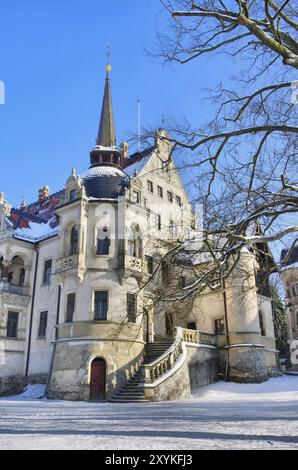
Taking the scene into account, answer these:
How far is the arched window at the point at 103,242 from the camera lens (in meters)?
26.9

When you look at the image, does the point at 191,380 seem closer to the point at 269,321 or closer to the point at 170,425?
the point at 269,321

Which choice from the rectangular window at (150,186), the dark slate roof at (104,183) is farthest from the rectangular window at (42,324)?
the rectangular window at (150,186)

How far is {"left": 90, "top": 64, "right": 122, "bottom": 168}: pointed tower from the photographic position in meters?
31.8

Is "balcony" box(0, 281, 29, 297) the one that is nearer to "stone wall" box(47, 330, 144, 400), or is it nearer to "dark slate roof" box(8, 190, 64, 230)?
"dark slate roof" box(8, 190, 64, 230)

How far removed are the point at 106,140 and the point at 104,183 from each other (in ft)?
21.2

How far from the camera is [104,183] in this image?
28.7 metres

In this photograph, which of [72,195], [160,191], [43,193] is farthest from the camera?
[43,193]

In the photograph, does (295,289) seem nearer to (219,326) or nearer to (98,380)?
(219,326)

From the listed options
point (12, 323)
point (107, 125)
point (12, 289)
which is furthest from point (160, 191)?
point (12, 323)

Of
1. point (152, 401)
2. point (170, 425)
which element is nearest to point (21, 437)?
point (170, 425)

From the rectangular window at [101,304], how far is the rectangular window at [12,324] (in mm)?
8596

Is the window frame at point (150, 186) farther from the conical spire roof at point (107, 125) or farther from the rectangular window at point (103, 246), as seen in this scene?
the rectangular window at point (103, 246)

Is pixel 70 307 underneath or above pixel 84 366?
above
